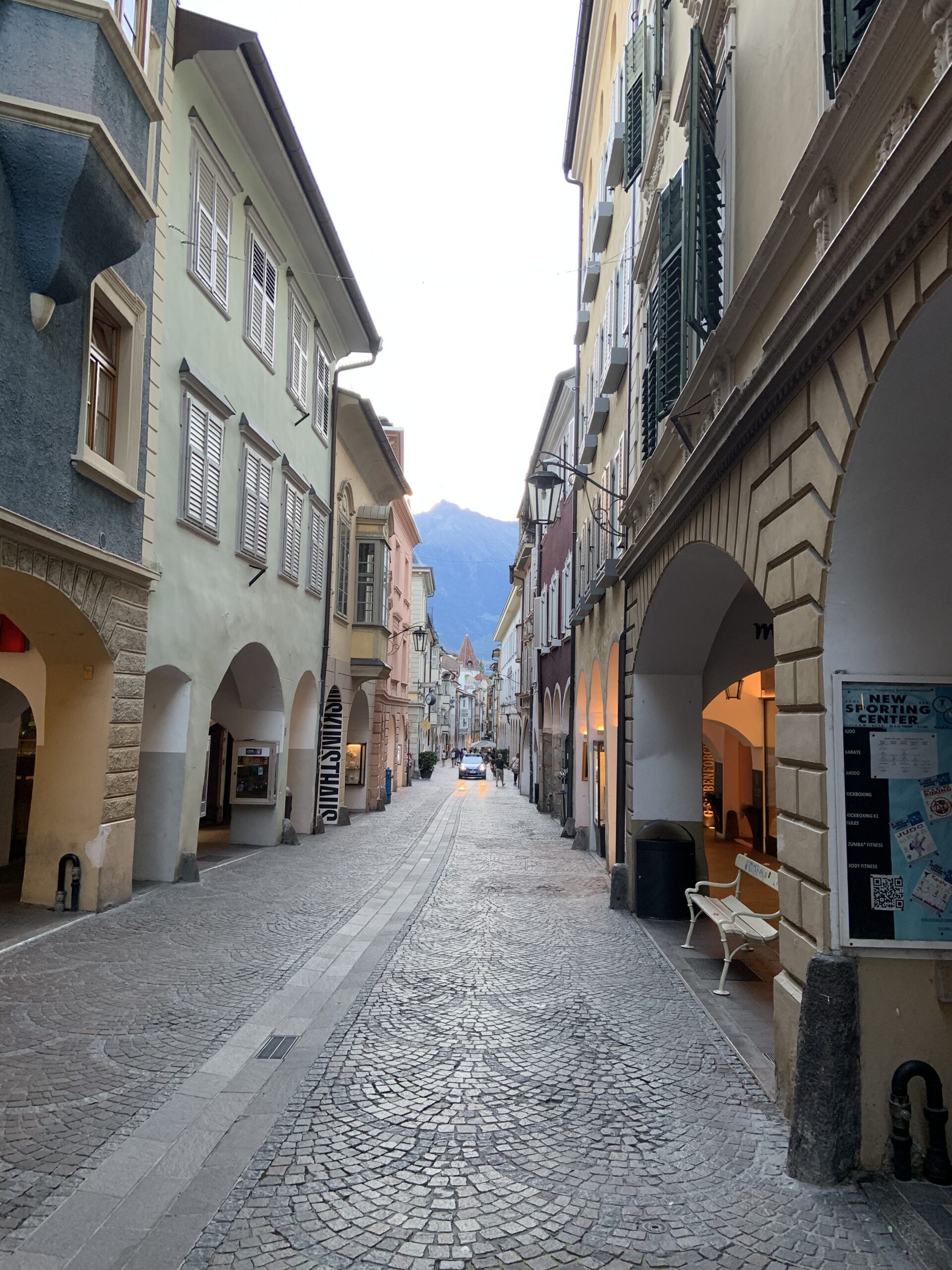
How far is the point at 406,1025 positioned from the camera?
6.33 m

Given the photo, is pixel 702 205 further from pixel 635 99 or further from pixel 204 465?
pixel 204 465

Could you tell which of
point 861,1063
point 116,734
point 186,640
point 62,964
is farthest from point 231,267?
point 861,1063

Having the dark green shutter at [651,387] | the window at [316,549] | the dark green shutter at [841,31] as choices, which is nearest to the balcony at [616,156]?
the dark green shutter at [651,387]

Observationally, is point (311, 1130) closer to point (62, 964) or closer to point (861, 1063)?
point (861, 1063)

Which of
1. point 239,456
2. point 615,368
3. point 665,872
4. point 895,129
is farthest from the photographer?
point 239,456

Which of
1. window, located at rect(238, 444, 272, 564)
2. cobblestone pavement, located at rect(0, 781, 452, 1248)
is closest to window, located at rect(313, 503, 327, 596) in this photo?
Answer: window, located at rect(238, 444, 272, 564)

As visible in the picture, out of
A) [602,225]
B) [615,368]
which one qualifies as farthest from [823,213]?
[602,225]

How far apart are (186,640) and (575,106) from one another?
16581 mm

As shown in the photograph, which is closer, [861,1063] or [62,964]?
Result: [861,1063]

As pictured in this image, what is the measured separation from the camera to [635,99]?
1194 centimetres

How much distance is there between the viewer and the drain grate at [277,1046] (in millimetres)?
5750

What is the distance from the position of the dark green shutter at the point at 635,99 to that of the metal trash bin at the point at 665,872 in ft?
28.8

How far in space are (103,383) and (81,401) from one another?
111cm

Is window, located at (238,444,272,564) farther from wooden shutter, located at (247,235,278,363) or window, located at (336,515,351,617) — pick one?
window, located at (336,515,351,617)
